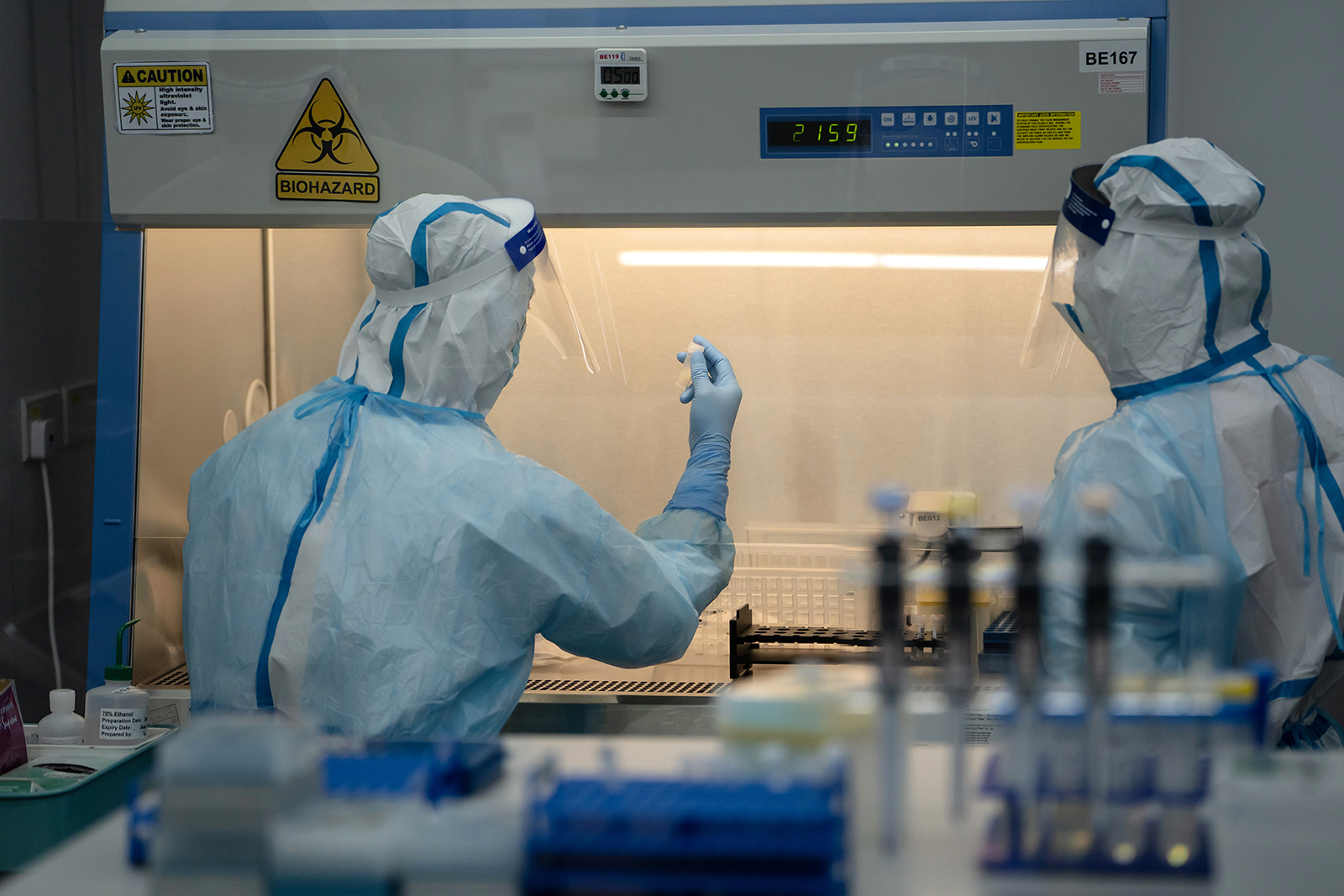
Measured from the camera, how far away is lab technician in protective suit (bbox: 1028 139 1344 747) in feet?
4.66

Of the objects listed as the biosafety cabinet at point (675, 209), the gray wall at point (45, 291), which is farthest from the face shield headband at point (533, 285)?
the gray wall at point (45, 291)

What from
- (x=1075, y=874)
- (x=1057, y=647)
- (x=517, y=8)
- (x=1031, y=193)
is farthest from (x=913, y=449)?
(x=1075, y=874)

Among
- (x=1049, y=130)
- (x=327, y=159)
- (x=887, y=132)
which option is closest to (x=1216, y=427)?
(x=1049, y=130)

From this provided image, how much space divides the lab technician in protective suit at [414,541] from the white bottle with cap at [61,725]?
227 mm

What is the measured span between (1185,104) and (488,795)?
7.63 ft

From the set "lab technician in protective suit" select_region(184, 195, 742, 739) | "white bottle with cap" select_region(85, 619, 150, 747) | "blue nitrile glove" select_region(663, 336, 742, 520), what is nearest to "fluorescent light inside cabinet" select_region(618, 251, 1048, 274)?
"blue nitrile glove" select_region(663, 336, 742, 520)

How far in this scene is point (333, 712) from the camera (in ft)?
4.67

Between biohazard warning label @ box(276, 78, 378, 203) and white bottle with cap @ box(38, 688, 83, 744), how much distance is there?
858 millimetres

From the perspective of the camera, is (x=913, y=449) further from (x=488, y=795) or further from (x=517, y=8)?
(x=488, y=795)

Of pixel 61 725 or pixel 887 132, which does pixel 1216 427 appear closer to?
pixel 887 132

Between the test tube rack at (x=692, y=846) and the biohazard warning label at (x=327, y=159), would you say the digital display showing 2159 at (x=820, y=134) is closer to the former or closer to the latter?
the biohazard warning label at (x=327, y=159)

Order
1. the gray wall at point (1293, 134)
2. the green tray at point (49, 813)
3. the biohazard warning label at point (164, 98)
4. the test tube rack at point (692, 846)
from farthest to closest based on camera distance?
the gray wall at point (1293, 134) → the biohazard warning label at point (164, 98) → the green tray at point (49, 813) → the test tube rack at point (692, 846)

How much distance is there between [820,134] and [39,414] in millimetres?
1718

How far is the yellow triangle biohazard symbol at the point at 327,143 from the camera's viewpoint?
1.85 m
